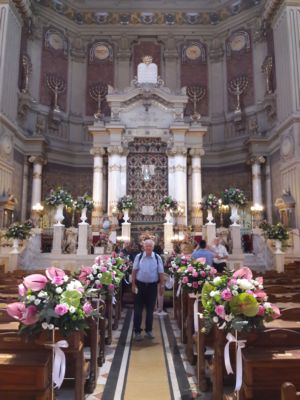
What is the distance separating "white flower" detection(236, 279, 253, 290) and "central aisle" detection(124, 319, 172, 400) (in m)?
1.77

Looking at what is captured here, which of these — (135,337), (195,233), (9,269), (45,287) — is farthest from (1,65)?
(45,287)

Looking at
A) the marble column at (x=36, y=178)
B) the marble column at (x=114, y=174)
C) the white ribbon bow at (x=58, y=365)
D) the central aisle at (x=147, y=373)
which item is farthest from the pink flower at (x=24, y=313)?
the marble column at (x=36, y=178)

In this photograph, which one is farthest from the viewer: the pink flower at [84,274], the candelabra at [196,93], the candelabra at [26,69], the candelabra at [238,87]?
the candelabra at [196,93]

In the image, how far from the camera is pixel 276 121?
20359 mm

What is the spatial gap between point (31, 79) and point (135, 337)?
65.3ft

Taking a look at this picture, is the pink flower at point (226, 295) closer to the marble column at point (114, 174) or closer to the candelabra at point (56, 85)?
the marble column at point (114, 174)

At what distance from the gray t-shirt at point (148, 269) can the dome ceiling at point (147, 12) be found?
22.7 metres

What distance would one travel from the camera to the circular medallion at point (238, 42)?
2398 centimetres

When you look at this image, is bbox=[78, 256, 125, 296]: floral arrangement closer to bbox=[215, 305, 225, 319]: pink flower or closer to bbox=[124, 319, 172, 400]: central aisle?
bbox=[124, 319, 172, 400]: central aisle

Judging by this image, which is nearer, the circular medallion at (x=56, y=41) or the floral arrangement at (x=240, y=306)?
the floral arrangement at (x=240, y=306)

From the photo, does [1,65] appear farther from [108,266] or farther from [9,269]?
[108,266]

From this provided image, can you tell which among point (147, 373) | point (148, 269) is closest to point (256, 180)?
point (148, 269)

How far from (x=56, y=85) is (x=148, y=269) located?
19.8 m

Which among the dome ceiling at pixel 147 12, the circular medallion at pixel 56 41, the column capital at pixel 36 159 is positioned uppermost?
the dome ceiling at pixel 147 12
